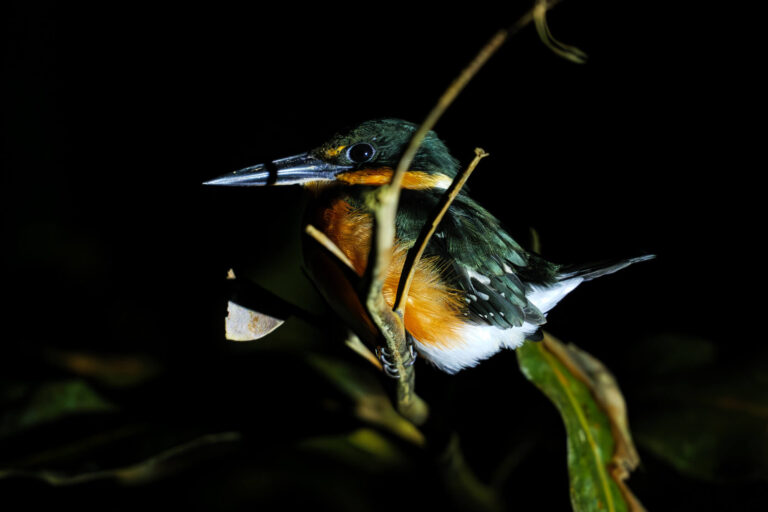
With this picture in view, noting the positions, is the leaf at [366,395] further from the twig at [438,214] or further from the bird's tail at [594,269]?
the twig at [438,214]

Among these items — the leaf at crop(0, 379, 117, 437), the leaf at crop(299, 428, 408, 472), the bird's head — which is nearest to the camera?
the bird's head

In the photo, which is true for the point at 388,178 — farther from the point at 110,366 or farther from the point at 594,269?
the point at 110,366

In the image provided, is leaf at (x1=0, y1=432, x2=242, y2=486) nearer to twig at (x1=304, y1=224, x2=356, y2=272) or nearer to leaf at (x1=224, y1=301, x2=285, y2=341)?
leaf at (x1=224, y1=301, x2=285, y2=341)

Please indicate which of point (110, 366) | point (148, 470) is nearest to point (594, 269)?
point (148, 470)

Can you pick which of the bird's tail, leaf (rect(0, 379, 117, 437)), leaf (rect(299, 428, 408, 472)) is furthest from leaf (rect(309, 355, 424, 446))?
leaf (rect(0, 379, 117, 437))

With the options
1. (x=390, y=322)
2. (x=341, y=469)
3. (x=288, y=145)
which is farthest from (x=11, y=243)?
(x=390, y=322)

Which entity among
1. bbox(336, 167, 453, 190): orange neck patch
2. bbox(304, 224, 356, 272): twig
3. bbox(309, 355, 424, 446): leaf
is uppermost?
bbox(304, 224, 356, 272): twig

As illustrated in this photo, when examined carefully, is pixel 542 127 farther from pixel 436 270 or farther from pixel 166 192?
pixel 166 192
